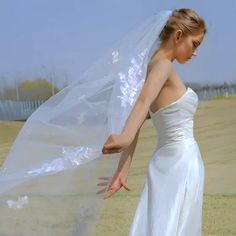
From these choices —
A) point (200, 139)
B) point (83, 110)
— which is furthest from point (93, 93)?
point (200, 139)

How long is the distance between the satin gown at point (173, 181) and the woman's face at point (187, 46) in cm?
14

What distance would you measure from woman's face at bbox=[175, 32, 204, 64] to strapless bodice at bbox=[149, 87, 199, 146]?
0.14 meters

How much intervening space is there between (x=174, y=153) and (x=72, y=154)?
425 millimetres

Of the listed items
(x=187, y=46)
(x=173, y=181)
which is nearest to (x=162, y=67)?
(x=187, y=46)

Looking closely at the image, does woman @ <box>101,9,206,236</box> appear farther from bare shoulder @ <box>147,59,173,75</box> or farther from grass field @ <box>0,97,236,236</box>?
grass field @ <box>0,97,236,236</box>

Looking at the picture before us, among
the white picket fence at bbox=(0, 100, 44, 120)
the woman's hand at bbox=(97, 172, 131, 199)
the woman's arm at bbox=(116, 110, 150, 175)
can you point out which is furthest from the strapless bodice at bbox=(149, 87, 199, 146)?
the white picket fence at bbox=(0, 100, 44, 120)

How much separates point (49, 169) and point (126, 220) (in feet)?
7.60

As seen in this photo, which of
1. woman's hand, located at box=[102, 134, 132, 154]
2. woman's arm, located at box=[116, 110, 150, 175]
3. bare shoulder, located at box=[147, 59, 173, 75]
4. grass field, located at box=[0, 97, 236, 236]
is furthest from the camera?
grass field, located at box=[0, 97, 236, 236]

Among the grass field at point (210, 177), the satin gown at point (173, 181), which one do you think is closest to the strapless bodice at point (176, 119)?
the satin gown at point (173, 181)

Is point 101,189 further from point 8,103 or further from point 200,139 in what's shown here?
point 8,103

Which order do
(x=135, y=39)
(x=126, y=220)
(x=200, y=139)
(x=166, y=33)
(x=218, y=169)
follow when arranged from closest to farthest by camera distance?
(x=166, y=33)
(x=135, y=39)
(x=126, y=220)
(x=218, y=169)
(x=200, y=139)

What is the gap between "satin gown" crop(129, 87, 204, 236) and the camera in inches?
91.7

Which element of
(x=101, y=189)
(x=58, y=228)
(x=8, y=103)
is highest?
(x=101, y=189)

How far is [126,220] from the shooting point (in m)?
4.66
